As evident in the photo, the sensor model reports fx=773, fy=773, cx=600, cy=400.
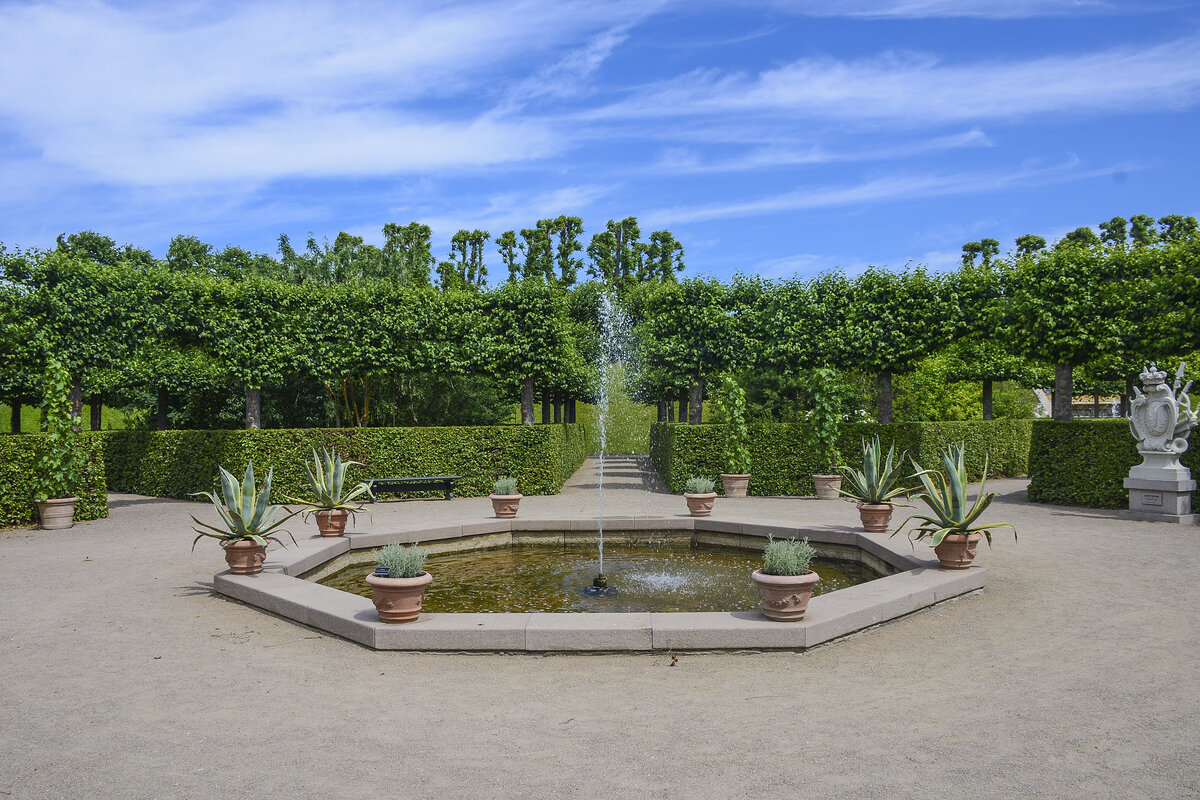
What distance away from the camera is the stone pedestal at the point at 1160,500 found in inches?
501

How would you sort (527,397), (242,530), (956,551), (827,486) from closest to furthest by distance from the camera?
1. (956,551)
2. (242,530)
3. (827,486)
4. (527,397)

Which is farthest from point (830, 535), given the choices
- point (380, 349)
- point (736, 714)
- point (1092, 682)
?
point (380, 349)

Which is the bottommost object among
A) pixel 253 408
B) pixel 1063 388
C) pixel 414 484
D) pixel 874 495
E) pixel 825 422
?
pixel 414 484

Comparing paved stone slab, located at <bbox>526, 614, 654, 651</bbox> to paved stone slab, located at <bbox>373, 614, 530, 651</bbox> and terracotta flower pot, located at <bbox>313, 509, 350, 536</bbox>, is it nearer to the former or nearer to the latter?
paved stone slab, located at <bbox>373, 614, 530, 651</bbox>

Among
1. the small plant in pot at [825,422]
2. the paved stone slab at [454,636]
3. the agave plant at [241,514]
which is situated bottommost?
the paved stone slab at [454,636]

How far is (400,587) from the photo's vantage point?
6.34 m

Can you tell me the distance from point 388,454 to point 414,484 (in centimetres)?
102

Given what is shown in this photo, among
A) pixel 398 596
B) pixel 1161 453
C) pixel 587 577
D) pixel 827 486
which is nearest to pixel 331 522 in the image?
pixel 587 577

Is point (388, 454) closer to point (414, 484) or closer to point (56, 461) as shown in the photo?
point (414, 484)

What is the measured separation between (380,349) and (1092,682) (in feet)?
54.0

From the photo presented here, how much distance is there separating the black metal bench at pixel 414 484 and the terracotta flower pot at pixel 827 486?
25.6 ft

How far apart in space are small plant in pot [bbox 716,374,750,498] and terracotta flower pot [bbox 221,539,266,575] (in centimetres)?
1086

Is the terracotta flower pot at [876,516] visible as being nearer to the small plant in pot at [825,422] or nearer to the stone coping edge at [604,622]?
the stone coping edge at [604,622]

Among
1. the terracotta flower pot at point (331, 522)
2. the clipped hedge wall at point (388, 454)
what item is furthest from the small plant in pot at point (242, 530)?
the clipped hedge wall at point (388, 454)
